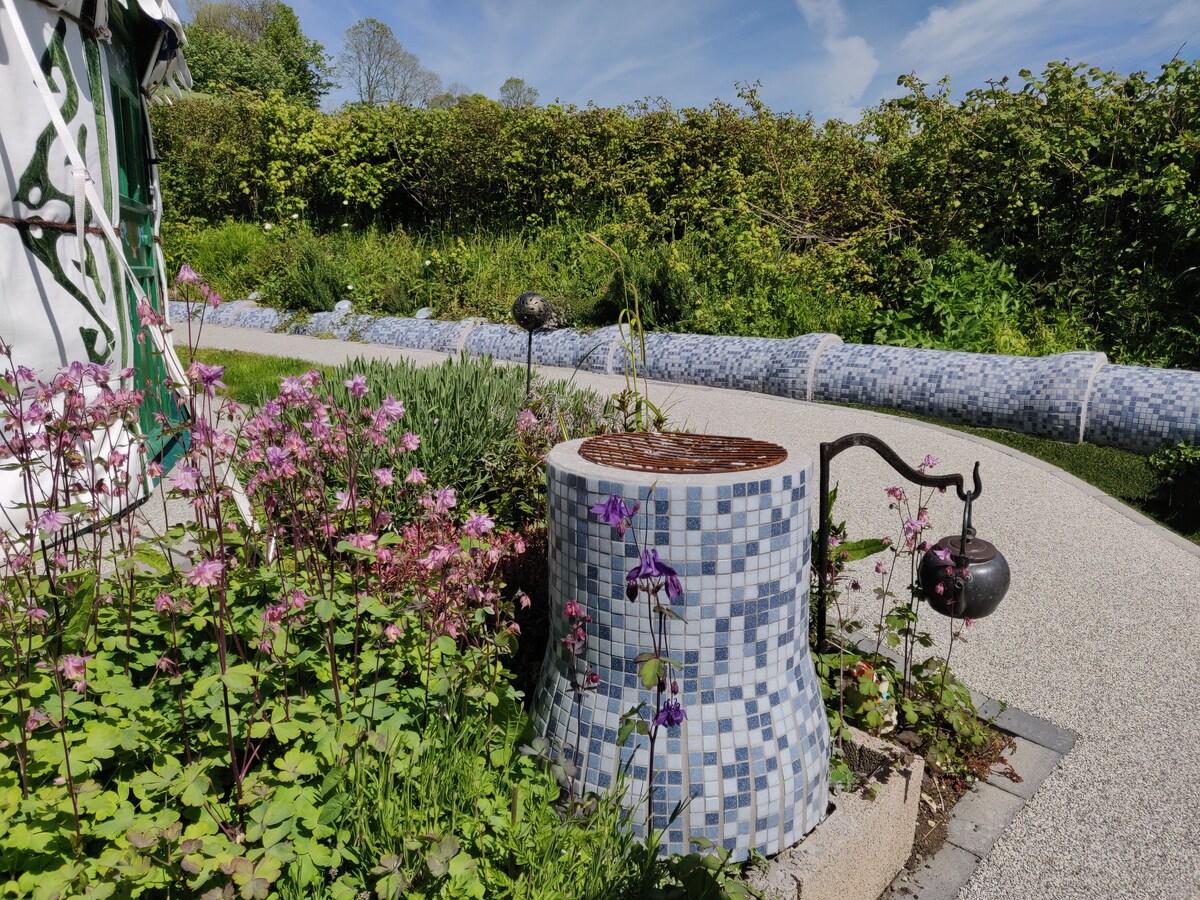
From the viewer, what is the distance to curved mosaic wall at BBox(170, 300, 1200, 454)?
632cm

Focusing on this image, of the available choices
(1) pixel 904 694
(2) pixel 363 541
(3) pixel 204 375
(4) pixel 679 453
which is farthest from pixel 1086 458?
(3) pixel 204 375

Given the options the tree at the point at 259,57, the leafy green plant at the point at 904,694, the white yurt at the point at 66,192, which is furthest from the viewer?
the tree at the point at 259,57

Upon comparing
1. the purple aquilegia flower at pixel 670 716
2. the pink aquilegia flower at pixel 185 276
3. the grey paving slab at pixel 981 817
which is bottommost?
the grey paving slab at pixel 981 817

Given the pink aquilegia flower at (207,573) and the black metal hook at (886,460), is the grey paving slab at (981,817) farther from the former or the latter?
the pink aquilegia flower at (207,573)

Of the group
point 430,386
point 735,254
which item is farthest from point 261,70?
point 430,386

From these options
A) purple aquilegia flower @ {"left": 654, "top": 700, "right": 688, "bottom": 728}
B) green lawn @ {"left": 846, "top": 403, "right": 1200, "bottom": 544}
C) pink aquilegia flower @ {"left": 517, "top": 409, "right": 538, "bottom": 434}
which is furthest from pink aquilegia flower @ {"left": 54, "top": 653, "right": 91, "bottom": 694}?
green lawn @ {"left": 846, "top": 403, "right": 1200, "bottom": 544}

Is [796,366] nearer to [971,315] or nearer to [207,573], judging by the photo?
[971,315]

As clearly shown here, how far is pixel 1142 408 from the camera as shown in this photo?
6.28 meters

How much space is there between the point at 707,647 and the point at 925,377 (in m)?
6.10

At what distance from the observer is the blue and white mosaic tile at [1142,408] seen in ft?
20.0

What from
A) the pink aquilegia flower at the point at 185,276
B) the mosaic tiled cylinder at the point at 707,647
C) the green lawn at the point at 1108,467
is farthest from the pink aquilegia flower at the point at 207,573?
the green lawn at the point at 1108,467

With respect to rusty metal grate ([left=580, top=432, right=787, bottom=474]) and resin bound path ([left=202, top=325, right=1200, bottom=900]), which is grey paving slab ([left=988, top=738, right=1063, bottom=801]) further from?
rusty metal grate ([left=580, top=432, right=787, bottom=474])

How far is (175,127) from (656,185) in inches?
488

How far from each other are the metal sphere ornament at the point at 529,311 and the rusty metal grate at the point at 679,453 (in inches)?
118
